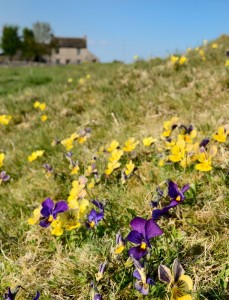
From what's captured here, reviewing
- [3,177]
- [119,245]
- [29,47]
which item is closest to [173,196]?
[119,245]

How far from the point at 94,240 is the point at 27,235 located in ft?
2.18

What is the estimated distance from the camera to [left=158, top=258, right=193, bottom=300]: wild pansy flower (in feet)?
5.44

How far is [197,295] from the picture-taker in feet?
6.19

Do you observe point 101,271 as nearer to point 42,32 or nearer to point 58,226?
point 58,226

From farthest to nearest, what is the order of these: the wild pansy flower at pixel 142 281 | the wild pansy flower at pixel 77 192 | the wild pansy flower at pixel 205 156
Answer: the wild pansy flower at pixel 77 192
the wild pansy flower at pixel 205 156
the wild pansy flower at pixel 142 281

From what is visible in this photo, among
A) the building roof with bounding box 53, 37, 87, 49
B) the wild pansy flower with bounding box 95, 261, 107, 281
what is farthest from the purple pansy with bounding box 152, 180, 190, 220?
the building roof with bounding box 53, 37, 87, 49

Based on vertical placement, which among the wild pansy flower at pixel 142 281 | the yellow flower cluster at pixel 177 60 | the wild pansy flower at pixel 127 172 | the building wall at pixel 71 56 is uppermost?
the building wall at pixel 71 56

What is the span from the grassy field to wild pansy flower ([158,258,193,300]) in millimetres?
159

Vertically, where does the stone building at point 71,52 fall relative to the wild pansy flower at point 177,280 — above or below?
above

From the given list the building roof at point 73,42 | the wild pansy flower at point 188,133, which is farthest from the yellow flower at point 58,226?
the building roof at point 73,42

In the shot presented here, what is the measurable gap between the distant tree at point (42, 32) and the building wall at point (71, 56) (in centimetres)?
930

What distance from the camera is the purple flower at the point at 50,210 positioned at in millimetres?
2367

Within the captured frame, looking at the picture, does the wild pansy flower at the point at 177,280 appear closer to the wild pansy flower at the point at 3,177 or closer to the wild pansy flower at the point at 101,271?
the wild pansy flower at the point at 101,271

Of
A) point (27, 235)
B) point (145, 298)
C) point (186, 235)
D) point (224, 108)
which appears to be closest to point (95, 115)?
point (224, 108)
